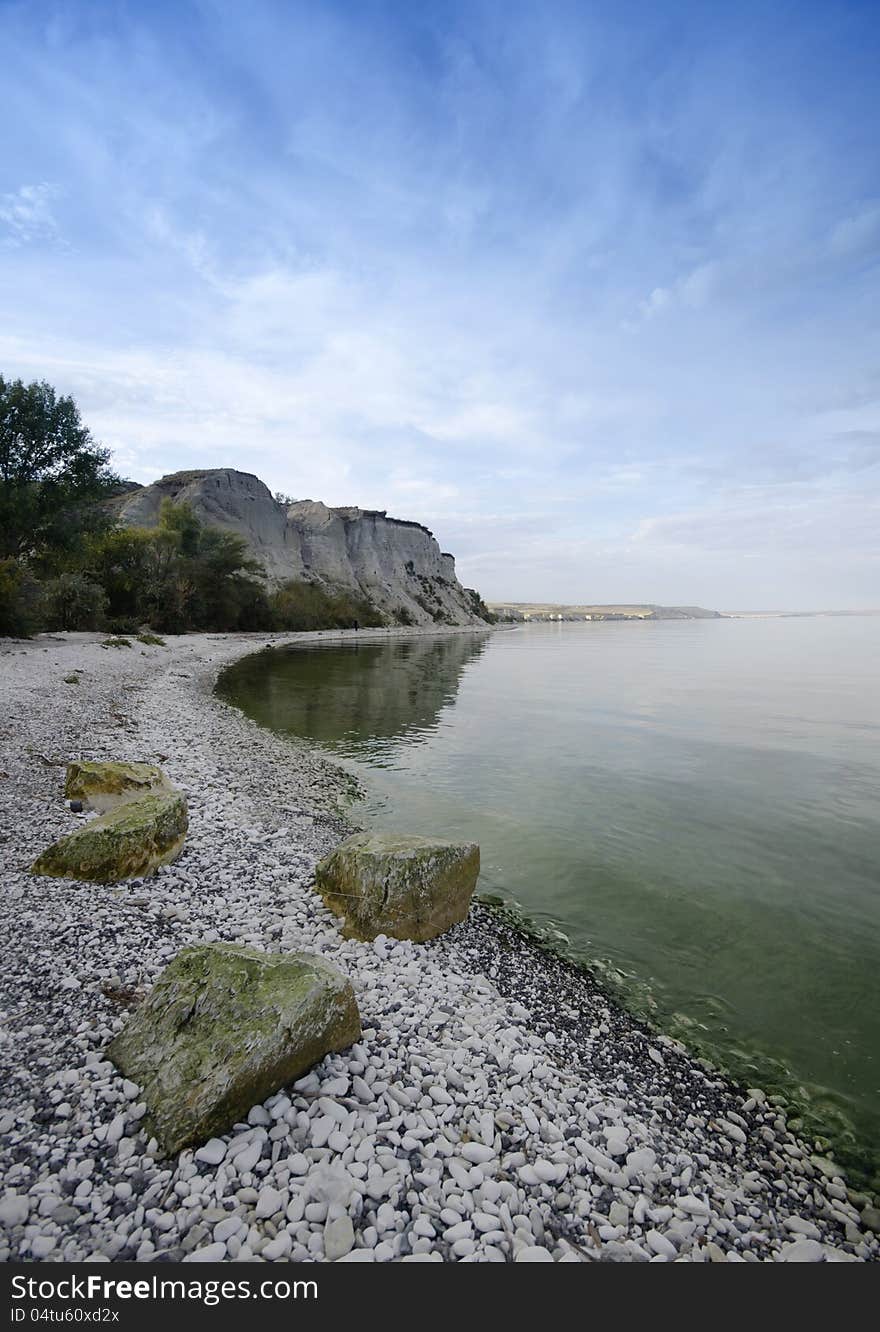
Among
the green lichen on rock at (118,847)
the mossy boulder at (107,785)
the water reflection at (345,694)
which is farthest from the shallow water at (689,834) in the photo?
the green lichen on rock at (118,847)

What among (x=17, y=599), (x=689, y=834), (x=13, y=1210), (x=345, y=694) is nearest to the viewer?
(x=13, y=1210)

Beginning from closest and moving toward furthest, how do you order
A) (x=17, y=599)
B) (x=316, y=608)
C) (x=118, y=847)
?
(x=118, y=847) < (x=17, y=599) < (x=316, y=608)

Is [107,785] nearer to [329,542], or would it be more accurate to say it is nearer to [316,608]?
[316,608]

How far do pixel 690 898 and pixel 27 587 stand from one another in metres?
41.5

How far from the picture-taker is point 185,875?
8.73 metres

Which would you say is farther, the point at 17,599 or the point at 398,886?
the point at 17,599

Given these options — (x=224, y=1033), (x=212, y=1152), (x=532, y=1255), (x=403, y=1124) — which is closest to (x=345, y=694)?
(x=224, y=1033)

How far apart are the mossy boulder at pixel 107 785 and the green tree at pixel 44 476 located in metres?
32.1

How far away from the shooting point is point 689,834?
1292 cm

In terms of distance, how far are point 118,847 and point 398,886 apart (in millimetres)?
3918

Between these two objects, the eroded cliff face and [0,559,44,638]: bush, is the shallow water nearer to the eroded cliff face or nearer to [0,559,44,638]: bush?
[0,559,44,638]: bush
